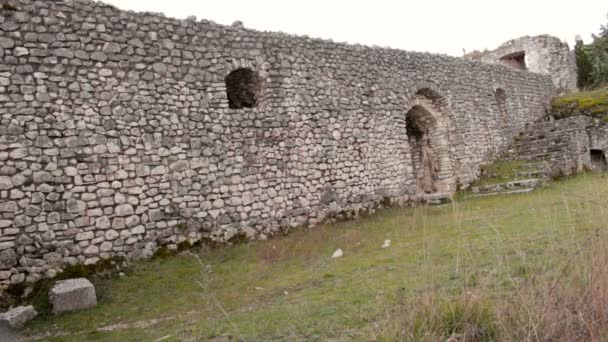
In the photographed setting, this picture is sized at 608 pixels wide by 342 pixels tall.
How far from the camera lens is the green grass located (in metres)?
17.4

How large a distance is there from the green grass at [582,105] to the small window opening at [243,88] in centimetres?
1301

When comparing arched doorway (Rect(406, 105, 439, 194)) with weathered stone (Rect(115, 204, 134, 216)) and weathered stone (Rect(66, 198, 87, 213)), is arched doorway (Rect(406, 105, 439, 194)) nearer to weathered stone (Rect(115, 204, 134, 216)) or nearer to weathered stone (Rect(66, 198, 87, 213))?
weathered stone (Rect(115, 204, 134, 216))

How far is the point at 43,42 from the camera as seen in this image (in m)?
7.46

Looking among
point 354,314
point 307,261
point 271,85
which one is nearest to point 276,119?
point 271,85

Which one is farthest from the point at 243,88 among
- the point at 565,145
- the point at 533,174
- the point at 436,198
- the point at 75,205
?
the point at 565,145

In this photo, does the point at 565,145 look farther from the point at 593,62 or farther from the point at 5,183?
the point at 5,183

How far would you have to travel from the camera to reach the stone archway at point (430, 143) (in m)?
14.6

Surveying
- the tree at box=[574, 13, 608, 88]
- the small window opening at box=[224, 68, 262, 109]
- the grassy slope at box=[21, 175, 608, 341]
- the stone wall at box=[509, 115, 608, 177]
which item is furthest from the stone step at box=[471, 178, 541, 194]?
the tree at box=[574, 13, 608, 88]

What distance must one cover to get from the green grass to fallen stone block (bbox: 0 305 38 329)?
17.8 metres

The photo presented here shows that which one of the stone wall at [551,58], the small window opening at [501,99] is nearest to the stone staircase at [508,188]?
the small window opening at [501,99]

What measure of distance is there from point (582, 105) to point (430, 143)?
7.28m

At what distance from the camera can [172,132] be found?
862 cm

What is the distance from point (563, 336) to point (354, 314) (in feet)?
5.84

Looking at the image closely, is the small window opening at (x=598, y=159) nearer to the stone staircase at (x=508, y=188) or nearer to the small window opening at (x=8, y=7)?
the stone staircase at (x=508, y=188)
